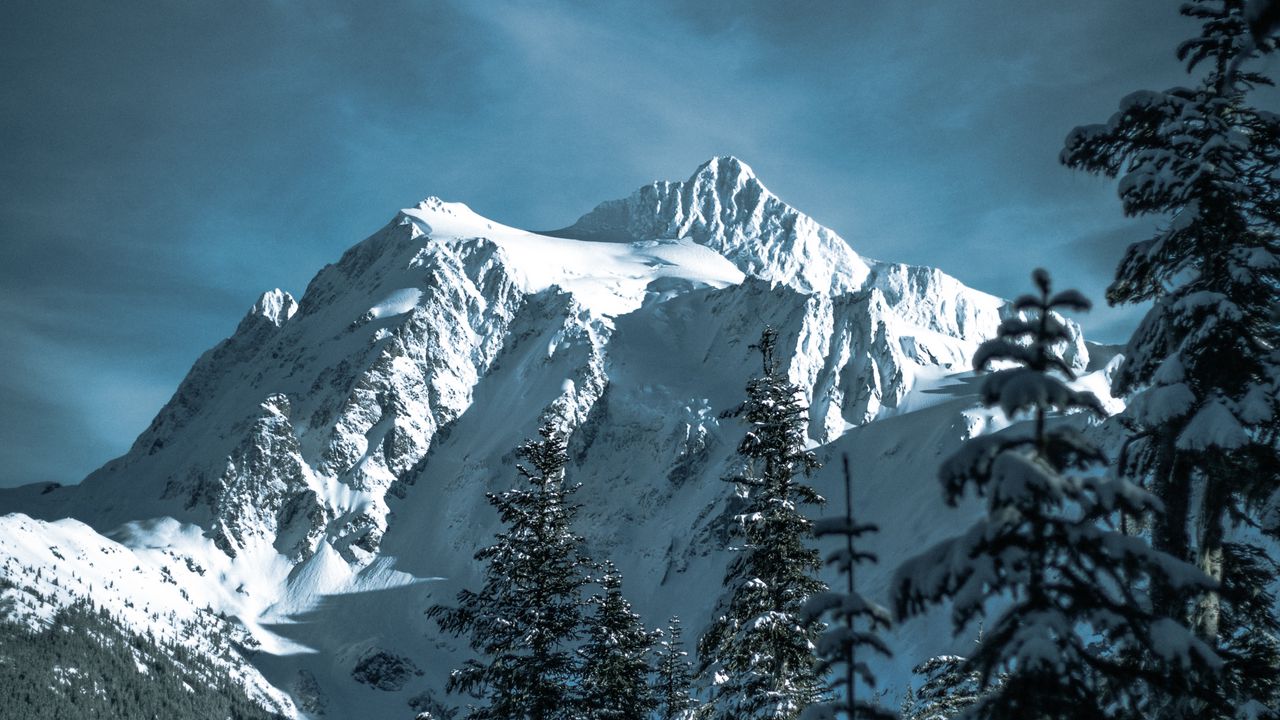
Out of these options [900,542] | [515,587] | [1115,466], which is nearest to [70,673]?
[900,542]

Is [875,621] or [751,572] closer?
[875,621]

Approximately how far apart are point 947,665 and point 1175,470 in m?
10.1

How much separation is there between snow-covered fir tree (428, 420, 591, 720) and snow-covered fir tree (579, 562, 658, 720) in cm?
41

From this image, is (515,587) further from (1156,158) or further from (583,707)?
(1156,158)

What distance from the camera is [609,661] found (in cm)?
2266

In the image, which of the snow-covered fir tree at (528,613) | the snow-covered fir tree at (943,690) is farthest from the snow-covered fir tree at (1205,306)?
the snow-covered fir tree at (528,613)

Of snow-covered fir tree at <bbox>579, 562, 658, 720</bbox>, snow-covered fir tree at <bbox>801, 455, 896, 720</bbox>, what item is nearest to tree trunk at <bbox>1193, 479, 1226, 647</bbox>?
snow-covered fir tree at <bbox>801, 455, 896, 720</bbox>

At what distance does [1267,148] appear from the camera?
1143cm

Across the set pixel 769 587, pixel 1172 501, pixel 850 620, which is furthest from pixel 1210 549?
pixel 769 587

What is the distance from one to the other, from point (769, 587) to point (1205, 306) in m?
10.8

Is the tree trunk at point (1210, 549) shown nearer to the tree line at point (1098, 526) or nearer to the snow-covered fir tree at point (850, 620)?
the tree line at point (1098, 526)

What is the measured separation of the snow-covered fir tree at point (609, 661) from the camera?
21812 millimetres

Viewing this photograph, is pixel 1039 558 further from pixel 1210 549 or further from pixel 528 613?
pixel 528 613

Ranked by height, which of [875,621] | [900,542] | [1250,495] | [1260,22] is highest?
[900,542]
